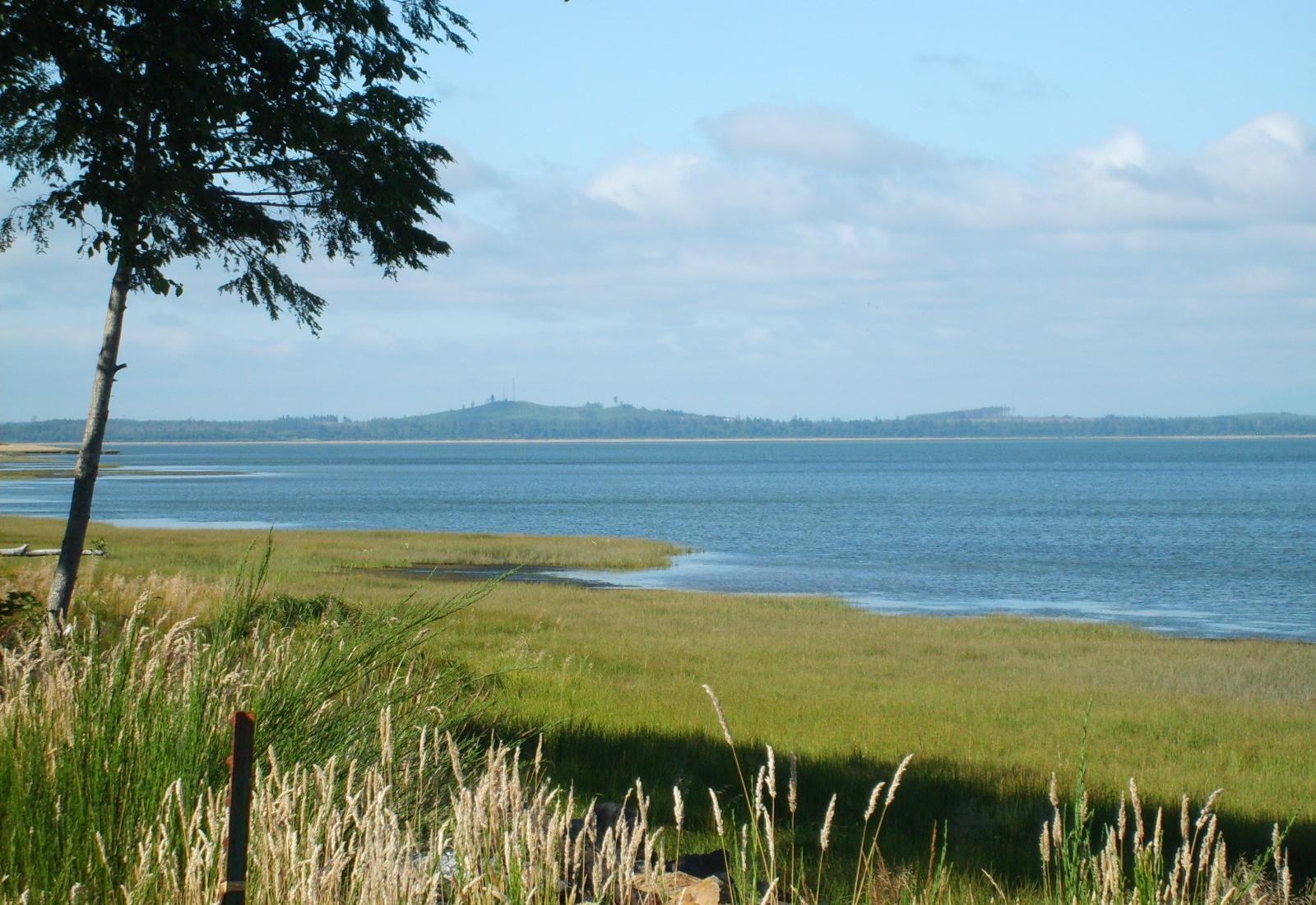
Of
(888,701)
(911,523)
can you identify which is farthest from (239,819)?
(911,523)

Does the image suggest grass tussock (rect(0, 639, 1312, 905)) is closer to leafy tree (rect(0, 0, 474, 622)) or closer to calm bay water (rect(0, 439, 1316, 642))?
leafy tree (rect(0, 0, 474, 622))

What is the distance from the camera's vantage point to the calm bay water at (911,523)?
35.3 meters

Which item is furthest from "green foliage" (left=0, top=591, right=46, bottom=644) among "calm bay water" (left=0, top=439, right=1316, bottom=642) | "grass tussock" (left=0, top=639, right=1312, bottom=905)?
"calm bay water" (left=0, top=439, right=1316, bottom=642)

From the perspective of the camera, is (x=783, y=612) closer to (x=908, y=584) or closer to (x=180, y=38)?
(x=908, y=584)

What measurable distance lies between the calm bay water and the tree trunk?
23248mm

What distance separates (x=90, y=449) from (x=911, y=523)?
57.2m

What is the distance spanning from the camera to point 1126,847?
850 centimetres

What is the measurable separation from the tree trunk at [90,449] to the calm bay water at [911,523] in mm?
23248

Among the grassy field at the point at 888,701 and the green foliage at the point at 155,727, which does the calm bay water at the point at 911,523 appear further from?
the green foliage at the point at 155,727

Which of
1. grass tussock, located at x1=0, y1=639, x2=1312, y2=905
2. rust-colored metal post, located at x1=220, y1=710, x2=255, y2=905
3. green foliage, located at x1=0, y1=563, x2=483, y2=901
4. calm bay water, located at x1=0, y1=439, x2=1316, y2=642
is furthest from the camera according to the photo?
calm bay water, located at x1=0, y1=439, x2=1316, y2=642

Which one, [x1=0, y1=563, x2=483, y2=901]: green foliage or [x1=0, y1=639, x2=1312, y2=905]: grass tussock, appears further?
[x1=0, y1=563, x2=483, y2=901]: green foliage

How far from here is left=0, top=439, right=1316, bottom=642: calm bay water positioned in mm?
35312

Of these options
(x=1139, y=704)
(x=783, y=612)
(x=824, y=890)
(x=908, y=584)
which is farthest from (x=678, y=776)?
(x=908, y=584)

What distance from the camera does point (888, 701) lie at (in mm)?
15602
